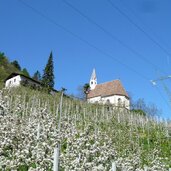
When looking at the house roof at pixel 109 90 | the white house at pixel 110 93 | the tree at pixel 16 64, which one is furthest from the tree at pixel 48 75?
the tree at pixel 16 64

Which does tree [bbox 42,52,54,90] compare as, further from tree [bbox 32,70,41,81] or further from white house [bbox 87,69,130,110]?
tree [bbox 32,70,41,81]

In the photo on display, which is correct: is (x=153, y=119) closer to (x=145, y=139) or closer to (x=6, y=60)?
(x=145, y=139)

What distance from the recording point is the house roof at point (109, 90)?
6289 centimetres

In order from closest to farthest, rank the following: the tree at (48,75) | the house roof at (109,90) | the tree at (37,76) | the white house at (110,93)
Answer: the tree at (48,75)
the white house at (110,93)
the house roof at (109,90)
the tree at (37,76)

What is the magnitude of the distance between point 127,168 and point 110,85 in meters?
56.3

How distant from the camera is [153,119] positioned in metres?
27.4

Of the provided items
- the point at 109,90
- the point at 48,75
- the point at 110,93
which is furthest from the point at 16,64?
the point at 48,75

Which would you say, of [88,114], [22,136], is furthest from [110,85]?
[22,136]

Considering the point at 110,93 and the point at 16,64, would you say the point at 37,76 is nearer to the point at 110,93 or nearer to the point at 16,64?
the point at 16,64

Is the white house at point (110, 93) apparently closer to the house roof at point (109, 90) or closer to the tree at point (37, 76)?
the house roof at point (109, 90)

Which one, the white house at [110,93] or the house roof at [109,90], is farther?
the house roof at [109,90]

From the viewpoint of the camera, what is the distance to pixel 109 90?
64312mm

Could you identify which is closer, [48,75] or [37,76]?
[48,75]

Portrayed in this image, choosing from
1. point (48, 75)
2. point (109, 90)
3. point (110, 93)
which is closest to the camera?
point (48, 75)
